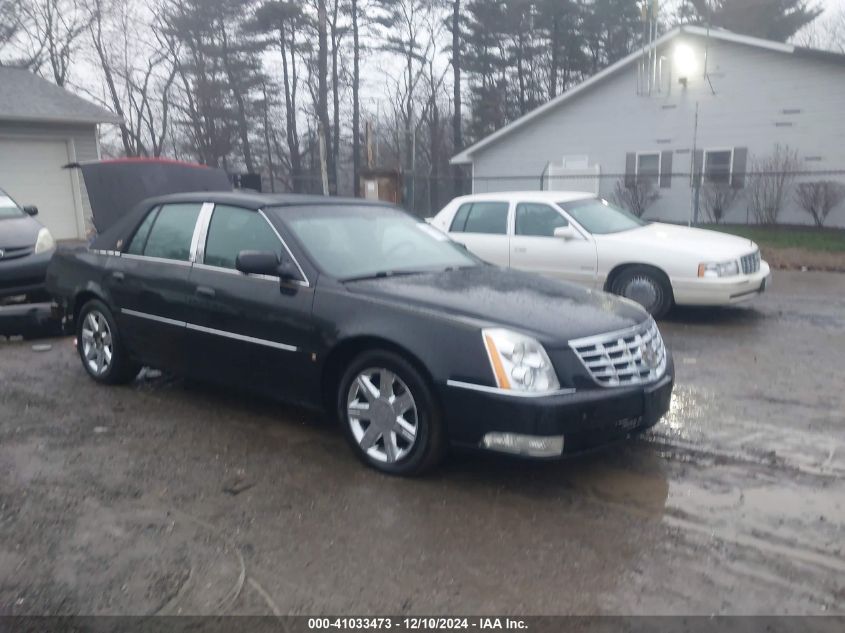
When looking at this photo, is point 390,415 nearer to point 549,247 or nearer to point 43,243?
point 549,247

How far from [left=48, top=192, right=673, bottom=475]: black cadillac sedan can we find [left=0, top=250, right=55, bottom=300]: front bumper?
9.83 feet

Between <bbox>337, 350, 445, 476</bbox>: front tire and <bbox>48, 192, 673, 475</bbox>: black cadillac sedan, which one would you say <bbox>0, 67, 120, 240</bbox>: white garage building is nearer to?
<bbox>48, 192, 673, 475</bbox>: black cadillac sedan

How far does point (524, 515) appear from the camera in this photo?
13.2ft

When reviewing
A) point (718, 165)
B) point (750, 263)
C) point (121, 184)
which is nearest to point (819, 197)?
point (718, 165)

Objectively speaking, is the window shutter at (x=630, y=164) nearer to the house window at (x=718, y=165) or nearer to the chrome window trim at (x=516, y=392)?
the house window at (x=718, y=165)

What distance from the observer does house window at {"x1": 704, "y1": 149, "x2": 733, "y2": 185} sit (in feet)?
68.4

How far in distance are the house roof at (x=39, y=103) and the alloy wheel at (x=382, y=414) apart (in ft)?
53.9

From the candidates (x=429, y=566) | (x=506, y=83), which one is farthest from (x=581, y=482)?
(x=506, y=83)

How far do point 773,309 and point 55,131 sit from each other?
16.7 metres

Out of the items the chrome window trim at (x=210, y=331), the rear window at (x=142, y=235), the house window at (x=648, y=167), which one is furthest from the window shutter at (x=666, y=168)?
the chrome window trim at (x=210, y=331)

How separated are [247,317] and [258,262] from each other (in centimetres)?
45

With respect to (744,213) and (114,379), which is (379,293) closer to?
(114,379)

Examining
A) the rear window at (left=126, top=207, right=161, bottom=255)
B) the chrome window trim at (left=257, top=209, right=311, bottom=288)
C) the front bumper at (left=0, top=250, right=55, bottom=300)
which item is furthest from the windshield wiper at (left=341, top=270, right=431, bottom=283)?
the front bumper at (left=0, top=250, right=55, bottom=300)

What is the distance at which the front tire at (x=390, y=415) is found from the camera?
423 centimetres
